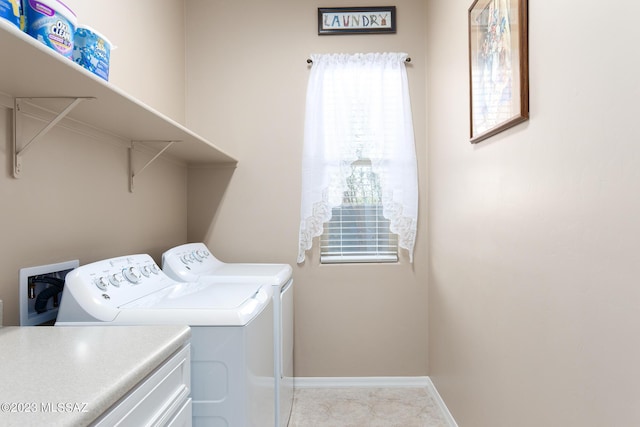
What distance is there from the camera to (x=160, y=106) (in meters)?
2.26

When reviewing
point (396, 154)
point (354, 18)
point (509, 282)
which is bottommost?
point (509, 282)

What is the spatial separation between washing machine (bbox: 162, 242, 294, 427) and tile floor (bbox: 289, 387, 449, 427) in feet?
0.48

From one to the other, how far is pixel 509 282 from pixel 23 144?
171 centimetres

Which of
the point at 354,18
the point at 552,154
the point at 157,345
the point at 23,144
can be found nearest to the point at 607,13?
the point at 552,154

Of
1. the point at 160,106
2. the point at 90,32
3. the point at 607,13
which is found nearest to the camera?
the point at 607,13

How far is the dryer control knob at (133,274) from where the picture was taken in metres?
1.54

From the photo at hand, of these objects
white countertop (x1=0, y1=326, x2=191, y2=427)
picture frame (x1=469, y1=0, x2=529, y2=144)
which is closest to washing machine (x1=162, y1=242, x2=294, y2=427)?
white countertop (x1=0, y1=326, x2=191, y2=427)

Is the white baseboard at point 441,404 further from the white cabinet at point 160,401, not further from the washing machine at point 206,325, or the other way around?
the white cabinet at point 160,401

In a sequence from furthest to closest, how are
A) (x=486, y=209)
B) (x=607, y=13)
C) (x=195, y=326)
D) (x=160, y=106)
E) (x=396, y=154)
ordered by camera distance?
1. (x=396, y=154)
2. (x=160, y=106)
3. (x=486, y=209)
4. (x=195, y=326)
5. (x=607, y=13)

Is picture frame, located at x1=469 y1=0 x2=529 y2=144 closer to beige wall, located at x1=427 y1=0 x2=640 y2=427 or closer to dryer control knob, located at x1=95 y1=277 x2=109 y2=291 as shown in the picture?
beige wall, located at x1=427 y1=0 x2=640 y2=427

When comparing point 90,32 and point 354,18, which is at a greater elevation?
point 354,18

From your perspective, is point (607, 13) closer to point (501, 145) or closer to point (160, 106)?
point (501, 145)

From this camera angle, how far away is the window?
2.66 m

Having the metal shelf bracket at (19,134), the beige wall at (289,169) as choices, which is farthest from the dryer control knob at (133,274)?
the beige wall at (289,169)
